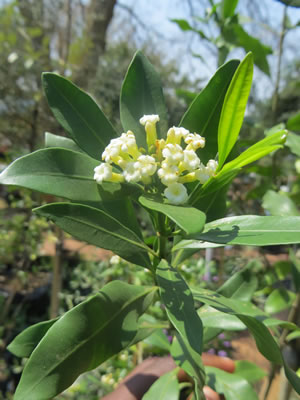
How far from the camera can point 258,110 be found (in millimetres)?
6824

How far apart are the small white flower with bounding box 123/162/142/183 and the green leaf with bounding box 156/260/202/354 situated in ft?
0.58

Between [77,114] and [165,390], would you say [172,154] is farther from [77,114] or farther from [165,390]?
[165,390]

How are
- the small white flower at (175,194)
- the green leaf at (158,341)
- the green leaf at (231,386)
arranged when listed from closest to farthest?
the small white flower at (175,194) → the green leaf at (231,386) → the green leaf at (158,341)

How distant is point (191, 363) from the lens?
Result: 1.77 feet

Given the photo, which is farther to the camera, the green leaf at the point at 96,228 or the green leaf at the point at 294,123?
the green leaf at the point at 294,123

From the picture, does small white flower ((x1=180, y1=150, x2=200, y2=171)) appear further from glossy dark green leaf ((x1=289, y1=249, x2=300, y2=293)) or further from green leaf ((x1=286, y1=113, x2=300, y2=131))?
green leaf ((x1=286, y1=113, x2=300, y2=131))

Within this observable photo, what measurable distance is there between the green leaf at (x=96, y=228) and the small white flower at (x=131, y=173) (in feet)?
0.24

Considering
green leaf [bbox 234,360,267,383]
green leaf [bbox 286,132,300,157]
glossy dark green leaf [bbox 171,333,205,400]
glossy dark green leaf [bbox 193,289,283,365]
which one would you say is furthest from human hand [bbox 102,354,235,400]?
green leaf [bbox 286,132,300,157]

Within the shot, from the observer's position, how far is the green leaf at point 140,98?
1.99 ft

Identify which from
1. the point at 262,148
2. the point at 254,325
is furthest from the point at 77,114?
the point at 254,325

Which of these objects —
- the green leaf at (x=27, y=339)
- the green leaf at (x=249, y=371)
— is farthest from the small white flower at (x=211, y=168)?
the green leaf at (x=249, y=371)

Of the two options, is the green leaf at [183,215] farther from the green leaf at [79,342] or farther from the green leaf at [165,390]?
the green leaf at [165,390]

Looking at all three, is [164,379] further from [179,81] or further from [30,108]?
[179,81]

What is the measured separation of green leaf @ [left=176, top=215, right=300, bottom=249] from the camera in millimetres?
421
